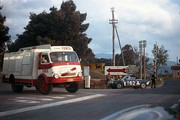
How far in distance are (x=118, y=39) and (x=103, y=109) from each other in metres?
36.1

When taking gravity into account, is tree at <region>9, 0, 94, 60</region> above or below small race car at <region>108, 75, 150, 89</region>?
above

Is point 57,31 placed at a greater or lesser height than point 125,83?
greater

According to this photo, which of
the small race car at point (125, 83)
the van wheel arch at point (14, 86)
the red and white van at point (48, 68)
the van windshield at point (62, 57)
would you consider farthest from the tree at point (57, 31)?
the van windshield at point (62, 57)

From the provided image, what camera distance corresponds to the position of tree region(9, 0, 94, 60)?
4545 centimetres

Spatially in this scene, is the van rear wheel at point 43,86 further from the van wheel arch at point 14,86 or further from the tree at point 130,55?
the tree at point 130,55

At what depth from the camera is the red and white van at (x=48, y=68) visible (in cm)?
1573

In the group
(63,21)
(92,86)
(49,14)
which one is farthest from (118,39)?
(92,86)

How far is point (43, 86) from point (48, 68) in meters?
1.04

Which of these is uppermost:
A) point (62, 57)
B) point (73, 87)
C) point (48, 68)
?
point (62, 57)

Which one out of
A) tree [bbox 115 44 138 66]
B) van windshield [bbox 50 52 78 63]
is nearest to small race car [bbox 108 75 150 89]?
van windshield [bbox 50 52 78 63]

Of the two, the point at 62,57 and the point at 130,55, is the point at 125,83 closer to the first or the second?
the point at 62,57

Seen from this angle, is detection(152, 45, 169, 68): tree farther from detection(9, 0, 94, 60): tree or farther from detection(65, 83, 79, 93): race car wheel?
detection(65, 83, 79, 93): race car wheel

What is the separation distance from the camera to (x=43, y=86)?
52.4 ft

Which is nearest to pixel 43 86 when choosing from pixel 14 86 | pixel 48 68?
pixel 48 68
